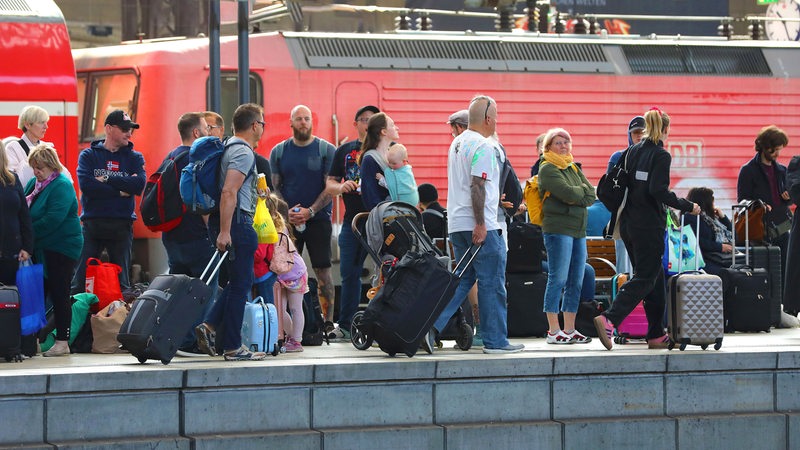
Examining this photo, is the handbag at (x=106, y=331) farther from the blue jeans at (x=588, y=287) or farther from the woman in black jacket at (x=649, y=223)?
the blue jeans at (x=588, y=287)

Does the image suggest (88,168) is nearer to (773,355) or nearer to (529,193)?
(529,193)

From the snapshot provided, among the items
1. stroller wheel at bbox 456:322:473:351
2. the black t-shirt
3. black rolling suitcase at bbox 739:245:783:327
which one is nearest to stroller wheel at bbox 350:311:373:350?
stroller wheel at bbox 456:322:473:351

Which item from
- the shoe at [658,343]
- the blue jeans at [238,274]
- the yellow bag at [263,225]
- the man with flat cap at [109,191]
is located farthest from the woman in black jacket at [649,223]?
the man with flat cap at [109,191]

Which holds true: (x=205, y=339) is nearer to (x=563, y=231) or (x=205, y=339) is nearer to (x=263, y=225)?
(x=263, y=225)

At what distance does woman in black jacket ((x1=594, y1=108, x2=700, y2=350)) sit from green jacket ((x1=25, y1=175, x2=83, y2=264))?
390 cm

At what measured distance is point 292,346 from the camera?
11562 mm

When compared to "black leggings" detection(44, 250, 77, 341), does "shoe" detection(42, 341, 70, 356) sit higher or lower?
lower

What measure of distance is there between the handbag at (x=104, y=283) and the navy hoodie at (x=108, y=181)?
56 cm

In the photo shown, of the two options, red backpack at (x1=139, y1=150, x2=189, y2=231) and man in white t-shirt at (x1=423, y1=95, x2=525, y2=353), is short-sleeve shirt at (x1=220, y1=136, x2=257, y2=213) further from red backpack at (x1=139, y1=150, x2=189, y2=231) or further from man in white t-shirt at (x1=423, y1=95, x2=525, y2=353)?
man in white t-shirt at (x1=423, y1=95, x2=525, y2=353)

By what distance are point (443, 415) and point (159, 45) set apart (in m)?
8.68

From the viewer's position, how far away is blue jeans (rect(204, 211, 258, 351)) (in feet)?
34.3

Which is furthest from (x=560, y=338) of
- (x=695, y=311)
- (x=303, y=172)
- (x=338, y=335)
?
(x=303, y=172)

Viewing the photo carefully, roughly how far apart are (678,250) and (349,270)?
2639 mm

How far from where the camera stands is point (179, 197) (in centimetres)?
1088
